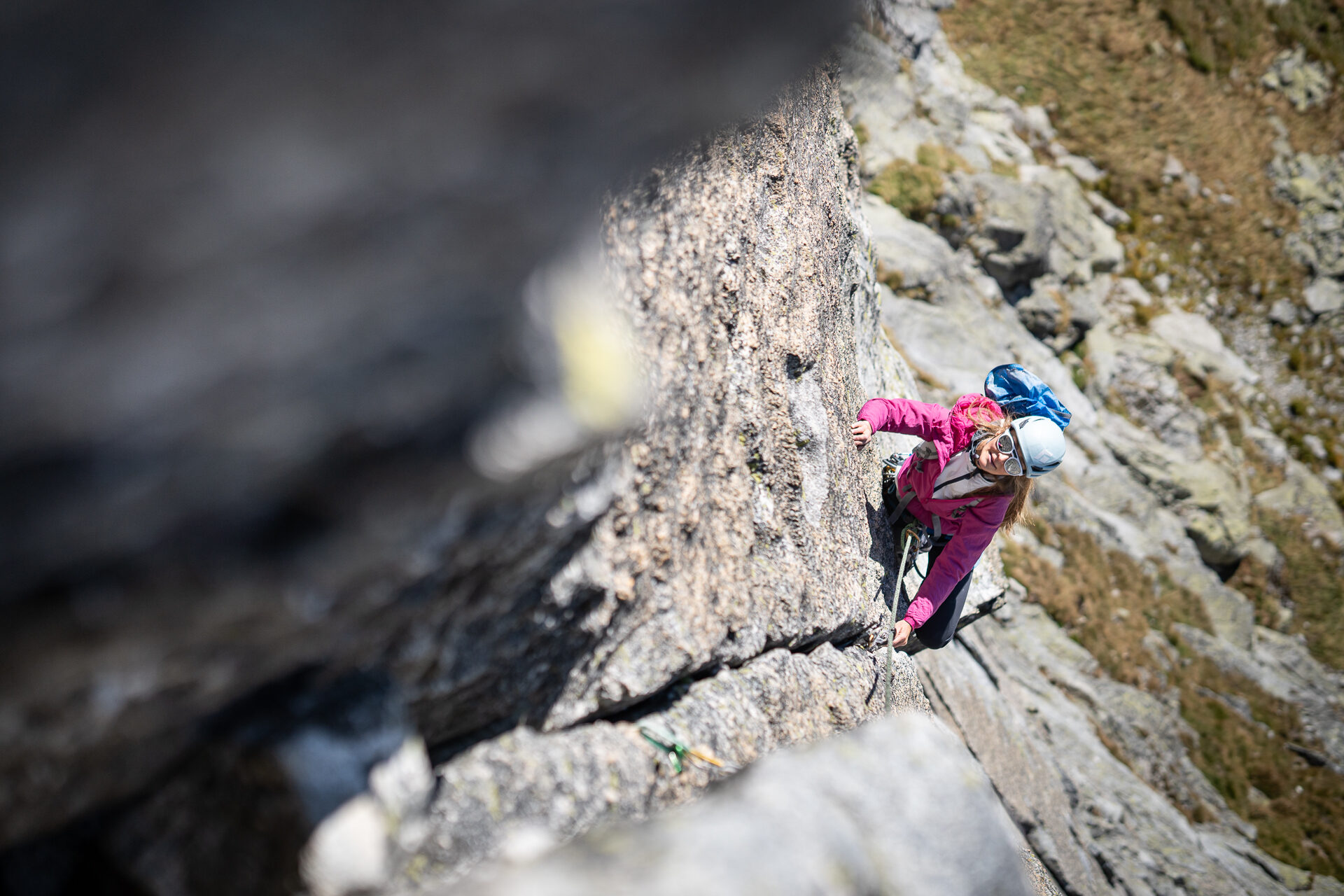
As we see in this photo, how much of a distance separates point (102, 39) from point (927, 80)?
21535 millimetres

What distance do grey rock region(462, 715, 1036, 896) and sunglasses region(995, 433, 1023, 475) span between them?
3.17 m

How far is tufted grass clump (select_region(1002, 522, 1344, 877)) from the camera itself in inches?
578

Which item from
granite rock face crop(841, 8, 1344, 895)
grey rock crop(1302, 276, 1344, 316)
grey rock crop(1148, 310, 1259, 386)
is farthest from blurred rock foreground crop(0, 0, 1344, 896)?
grey rock crop(1302, 276, 1344, 316)

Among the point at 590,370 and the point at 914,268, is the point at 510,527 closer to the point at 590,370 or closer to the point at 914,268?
the point at 590,370

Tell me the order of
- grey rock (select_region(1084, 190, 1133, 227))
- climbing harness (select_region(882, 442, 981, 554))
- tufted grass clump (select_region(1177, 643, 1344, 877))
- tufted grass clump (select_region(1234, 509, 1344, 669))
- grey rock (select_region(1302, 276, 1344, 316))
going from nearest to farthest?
climbing harness (select_region(882, 442, 981, 554)) → tufted grass clump (select_region(1177, 643, 1344, 877)) → tufted grass clump (select_region(1234, 509, 1344, 669)) → grey rock (select_region(1084, 190, 1133, 227)) → grey rock (select_region(1302, 276, 1344, 316))

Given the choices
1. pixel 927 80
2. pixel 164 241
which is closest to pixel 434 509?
pixel 164 241

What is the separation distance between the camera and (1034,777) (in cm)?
987

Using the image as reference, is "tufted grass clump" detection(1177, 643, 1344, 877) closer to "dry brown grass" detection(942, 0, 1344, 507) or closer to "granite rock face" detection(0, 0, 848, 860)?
"dry brown grass" detection(942, 0, 1344, 507)

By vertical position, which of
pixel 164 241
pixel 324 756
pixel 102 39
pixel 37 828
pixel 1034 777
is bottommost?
pixel 1034 777

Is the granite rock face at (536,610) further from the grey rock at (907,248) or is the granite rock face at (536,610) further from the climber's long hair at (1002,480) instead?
the grey rock at (907,248)

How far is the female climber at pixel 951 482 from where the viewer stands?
5.89m

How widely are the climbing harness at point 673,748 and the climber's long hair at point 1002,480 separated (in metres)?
3.50

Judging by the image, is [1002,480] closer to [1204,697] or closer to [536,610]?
[536,610]

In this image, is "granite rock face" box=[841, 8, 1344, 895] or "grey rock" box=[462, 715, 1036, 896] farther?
"granite rock face" box=[841, 8, 1344, 895]
